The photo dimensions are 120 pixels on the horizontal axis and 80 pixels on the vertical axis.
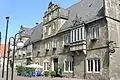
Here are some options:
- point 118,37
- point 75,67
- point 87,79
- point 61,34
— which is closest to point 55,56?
point 61,34

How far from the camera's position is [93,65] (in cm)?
2631

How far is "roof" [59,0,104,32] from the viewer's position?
27533 mm

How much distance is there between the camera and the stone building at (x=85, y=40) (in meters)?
24.5

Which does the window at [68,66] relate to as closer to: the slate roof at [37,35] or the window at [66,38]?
the window at [66,38]

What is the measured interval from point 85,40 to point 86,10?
5611mm

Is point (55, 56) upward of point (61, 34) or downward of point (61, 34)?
downward

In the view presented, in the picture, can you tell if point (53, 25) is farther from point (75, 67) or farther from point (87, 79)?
point (87, 79)

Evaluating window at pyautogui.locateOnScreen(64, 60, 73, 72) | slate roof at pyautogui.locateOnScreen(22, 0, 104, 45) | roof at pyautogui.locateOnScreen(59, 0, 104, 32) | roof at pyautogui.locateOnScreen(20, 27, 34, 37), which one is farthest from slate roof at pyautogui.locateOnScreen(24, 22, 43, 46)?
window at pyautogui.locateOnScreen(64, 60, 73, 72)

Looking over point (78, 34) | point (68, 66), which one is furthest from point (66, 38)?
point (68, 66)

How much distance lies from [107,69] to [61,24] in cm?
1399

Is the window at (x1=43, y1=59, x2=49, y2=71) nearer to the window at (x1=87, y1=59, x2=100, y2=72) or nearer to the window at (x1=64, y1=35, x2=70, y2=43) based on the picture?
the window at (x1=64, y1=35, x2=70, y2=43)

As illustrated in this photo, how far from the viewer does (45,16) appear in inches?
1587

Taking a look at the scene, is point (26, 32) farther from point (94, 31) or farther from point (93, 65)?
point (93, 65)

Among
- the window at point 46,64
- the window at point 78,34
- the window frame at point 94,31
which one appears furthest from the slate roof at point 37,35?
the window frame at point 94,31
